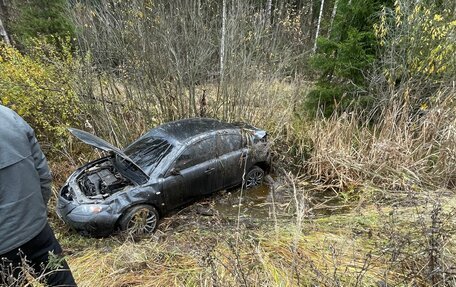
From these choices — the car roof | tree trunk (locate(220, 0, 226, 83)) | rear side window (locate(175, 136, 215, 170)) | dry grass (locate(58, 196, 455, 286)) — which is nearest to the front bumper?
dry grass (locate(58, 196, 455, 286))

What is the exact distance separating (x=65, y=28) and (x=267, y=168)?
8240 millimetres

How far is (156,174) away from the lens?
5180 mm

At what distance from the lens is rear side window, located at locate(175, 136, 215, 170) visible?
214 inches

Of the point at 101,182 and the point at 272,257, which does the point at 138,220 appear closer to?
the point at 101,182

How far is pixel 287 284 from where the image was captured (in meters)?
2.83

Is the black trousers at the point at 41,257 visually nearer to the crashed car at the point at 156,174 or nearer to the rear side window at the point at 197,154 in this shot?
the crashed car at the point at 156,174

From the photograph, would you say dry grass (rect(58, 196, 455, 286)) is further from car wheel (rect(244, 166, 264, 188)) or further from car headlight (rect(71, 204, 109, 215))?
car wheel (rect(244, 166, 264, 188))

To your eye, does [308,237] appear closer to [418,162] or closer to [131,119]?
[418,162]

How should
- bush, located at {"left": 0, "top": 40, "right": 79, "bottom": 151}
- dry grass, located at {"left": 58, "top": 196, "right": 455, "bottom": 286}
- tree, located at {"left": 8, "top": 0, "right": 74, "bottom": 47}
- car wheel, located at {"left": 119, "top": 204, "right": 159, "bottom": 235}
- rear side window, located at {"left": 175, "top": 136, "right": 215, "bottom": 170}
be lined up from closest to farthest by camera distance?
dry grass, located at {"left": 58, "top": 196, "right": 455, "bottom": 286}, car wheel, located at {"left": 119, "top": 204, "right": 159, "bottom": 235}, rear side window, located at {"left": 175, "top": 136, "right": 215, "bottom": 170}, bush, located at {"left": 0, "top": 40, "right": 79, "bottom": 151}, tree, located at {"left": 8, "top": 0, "right": 74, "bottom": 47}

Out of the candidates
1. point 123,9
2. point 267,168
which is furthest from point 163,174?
point 123,9

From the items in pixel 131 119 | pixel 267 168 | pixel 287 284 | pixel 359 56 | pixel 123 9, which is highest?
pixel 123 9

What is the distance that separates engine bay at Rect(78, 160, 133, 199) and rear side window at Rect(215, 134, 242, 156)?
1.81m

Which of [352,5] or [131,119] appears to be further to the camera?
[131,119]

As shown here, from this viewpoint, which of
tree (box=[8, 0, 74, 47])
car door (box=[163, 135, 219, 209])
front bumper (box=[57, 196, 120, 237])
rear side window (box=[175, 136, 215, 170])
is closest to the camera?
front bumper (box=[57, 196, 120, 237])
